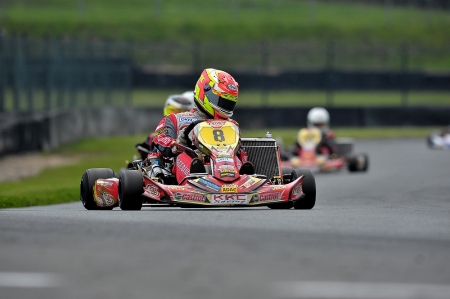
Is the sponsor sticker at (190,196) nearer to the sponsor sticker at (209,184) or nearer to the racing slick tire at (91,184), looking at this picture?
the sponsor sticker at (209,184)

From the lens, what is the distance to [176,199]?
10344 millimetres

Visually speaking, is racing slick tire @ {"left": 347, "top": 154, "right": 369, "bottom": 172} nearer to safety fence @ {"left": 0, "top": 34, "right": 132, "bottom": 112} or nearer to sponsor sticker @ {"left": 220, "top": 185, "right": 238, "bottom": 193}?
safety fence @ {"left": 0, "top": 34, "right": 132, "bottom": 112}

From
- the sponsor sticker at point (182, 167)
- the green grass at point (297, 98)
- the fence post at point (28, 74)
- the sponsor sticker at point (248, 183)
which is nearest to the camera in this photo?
the sponsor sticker at point (248, 183)

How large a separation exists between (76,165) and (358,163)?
→ 17.0 feet

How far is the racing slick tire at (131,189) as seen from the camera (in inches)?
415

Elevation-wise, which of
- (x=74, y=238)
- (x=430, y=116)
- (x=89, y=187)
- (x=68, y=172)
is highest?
(x=74, y=238)

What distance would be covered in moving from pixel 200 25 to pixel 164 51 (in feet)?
42.1

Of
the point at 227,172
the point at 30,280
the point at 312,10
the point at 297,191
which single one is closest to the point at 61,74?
the point at 297,191

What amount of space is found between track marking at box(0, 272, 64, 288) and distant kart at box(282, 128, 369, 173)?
14.0 metres

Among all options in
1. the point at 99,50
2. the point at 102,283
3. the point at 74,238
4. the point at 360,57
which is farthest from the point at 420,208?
the point at 360,57

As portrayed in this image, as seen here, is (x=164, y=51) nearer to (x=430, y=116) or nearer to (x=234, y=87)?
(x=430, y=116)

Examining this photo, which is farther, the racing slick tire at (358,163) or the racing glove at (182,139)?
the racing slick tire at (358,163)

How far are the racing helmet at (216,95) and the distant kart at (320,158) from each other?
8761 mm

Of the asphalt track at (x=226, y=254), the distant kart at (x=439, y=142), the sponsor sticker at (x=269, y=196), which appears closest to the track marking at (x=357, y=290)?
the asphalt track at (x=226, y=254)
